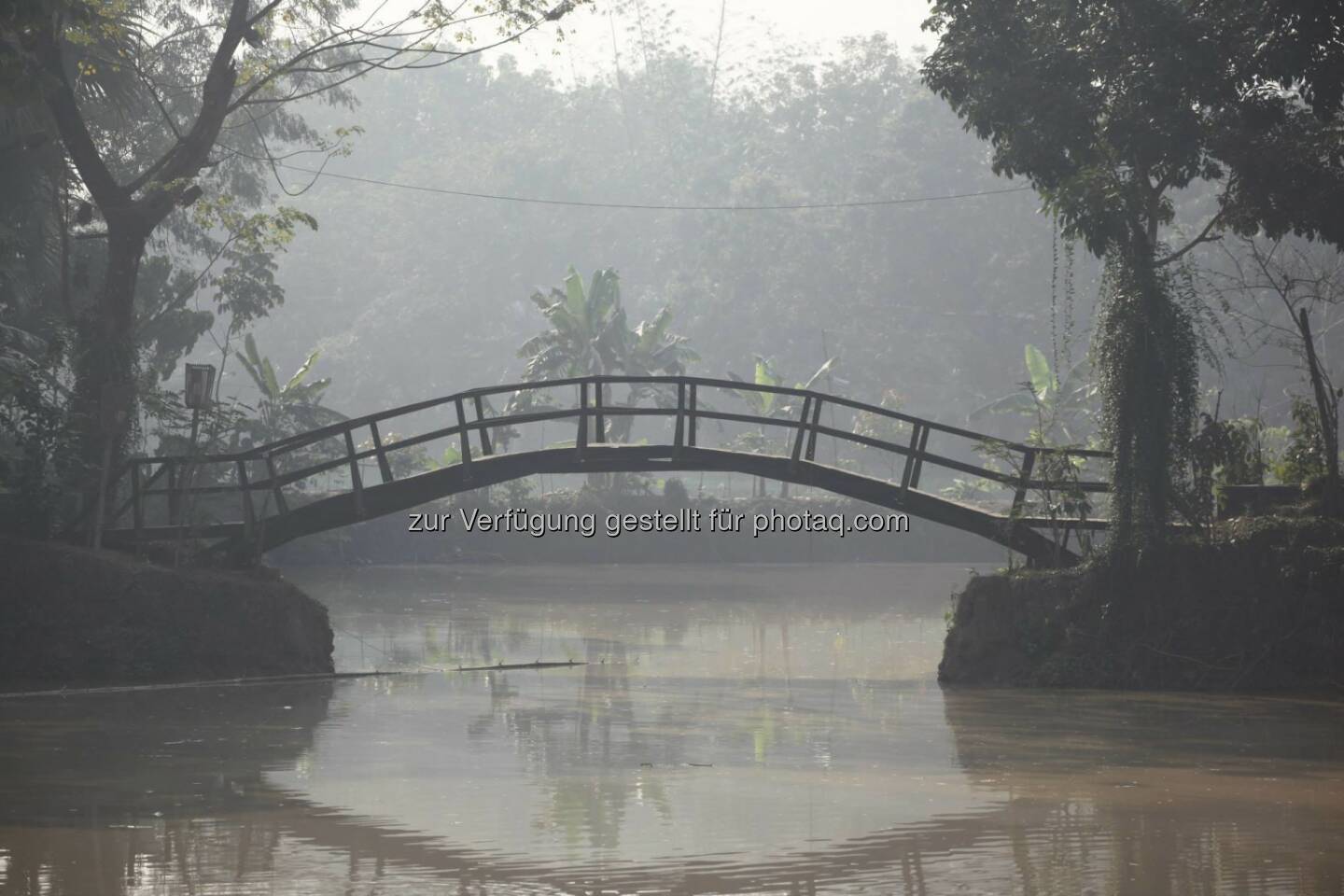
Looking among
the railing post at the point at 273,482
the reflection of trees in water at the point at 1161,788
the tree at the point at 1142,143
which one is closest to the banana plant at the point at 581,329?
the railing post at the point at 273,482

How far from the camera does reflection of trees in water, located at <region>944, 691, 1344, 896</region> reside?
24.8 feet

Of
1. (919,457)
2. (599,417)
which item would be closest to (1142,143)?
(919,457)

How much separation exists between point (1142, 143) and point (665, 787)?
892 cm

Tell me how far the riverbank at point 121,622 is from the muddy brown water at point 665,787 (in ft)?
2.65

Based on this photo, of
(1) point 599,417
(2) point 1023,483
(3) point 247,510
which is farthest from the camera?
(1) point 599,417

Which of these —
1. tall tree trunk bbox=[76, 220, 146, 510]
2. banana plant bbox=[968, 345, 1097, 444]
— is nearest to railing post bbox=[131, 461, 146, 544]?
tall tree trunk bbox=[76, 220, 146, 510]

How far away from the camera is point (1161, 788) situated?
9703mm

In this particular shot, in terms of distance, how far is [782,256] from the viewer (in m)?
56.8

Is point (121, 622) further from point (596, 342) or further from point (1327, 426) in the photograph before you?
point (596, 342)

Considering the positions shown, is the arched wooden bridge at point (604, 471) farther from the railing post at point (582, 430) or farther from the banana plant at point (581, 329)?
the banana plant at point (581, 329)

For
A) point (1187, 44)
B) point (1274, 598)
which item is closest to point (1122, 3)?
point (1187, 44)

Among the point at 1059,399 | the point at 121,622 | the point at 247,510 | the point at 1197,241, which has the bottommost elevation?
the point at 121,622

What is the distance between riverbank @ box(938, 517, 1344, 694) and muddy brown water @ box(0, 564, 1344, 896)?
2.31ft

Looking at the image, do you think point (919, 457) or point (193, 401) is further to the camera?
point (919, 457)
